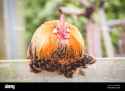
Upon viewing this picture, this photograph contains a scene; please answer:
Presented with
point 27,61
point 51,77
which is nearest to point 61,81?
point 51,77

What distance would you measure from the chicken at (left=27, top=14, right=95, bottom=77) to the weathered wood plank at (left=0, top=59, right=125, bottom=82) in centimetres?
2

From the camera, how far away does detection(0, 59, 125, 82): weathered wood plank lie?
55.9 inches

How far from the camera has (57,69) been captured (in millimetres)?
1457

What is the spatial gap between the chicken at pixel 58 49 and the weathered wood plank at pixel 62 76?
0.08 ft

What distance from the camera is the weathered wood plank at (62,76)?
1.42 metres

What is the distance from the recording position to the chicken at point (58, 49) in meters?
1.44

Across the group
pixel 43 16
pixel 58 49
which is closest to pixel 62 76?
pixel 58 49

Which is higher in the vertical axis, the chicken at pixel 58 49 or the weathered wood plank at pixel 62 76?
the chicken at pixel 58 49

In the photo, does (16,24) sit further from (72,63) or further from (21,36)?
(72,63)

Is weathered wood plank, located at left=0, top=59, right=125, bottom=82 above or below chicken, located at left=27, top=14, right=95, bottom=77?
below

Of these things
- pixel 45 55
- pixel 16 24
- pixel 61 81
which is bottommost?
pixel 61 81

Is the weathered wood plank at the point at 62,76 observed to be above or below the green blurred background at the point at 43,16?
below

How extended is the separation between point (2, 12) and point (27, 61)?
0.75 ft

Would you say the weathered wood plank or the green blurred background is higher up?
the green blurred background
